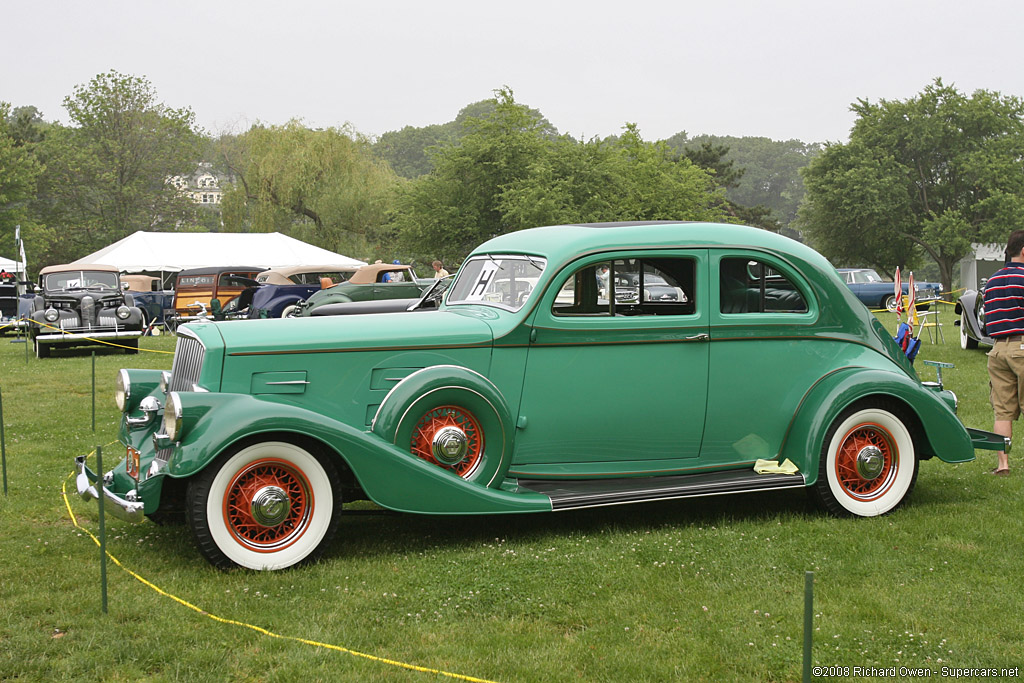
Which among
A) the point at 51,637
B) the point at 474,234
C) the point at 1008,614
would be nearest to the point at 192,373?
the point at 51,637

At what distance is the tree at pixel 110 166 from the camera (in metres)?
51.6

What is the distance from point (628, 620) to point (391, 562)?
1.51 meters

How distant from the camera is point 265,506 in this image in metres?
4.84

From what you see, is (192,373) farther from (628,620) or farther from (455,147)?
(455,147)

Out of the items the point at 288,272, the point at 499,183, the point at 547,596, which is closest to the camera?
the point at 547,596

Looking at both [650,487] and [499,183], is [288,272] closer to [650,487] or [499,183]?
[499,183]

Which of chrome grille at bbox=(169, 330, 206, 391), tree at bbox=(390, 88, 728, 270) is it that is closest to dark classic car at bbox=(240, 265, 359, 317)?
tree at bbox=(390, 88, 728, 270)

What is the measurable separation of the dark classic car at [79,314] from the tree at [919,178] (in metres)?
41.2

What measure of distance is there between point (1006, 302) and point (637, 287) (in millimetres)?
2948

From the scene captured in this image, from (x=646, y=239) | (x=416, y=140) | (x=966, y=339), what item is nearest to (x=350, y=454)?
(x=646, y=239)

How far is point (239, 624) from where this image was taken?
4.12 metres

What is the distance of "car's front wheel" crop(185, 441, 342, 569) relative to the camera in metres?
4.76

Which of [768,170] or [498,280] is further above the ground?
[768,170]

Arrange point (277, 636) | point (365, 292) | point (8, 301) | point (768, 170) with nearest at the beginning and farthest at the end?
point (277, 636) → point (365, 292) → point (8, 301) → point (768, 170)
